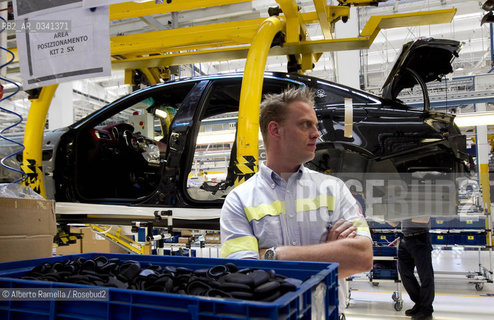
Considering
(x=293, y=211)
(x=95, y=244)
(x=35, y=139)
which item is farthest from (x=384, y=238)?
(x=293, y=211)

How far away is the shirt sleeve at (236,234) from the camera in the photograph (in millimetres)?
1620

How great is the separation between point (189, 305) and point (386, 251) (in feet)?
21.5

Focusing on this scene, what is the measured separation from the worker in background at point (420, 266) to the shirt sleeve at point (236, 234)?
4.31 metres

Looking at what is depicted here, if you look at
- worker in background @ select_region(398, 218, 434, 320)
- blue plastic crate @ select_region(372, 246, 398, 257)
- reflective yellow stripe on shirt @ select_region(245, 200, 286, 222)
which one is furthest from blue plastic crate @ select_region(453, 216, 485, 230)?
reflective yellow stripe on shirt @ select_region(245, 200, 286, 222)

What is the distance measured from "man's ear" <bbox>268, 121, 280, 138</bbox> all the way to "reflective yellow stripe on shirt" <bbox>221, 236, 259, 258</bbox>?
0.52 meters

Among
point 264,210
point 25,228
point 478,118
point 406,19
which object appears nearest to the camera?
point 25,228

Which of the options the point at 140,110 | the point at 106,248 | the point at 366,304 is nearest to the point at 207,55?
the point at 140,110

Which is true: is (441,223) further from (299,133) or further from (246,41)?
(299,133)

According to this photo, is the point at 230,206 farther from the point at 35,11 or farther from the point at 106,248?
the point at 106,248

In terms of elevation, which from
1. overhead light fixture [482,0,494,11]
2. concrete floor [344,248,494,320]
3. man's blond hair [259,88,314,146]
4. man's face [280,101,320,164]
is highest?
overhead light fixture [482,0,494,11]

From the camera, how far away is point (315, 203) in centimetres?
172

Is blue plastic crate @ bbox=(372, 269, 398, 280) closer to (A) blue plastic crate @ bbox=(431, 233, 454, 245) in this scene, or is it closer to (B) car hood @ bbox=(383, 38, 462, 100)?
(A) blue plastic crate @ bbox=(431, 233, 454, 245)

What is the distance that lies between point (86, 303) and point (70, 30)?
45.8 inches

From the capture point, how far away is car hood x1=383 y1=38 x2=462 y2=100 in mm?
2992
